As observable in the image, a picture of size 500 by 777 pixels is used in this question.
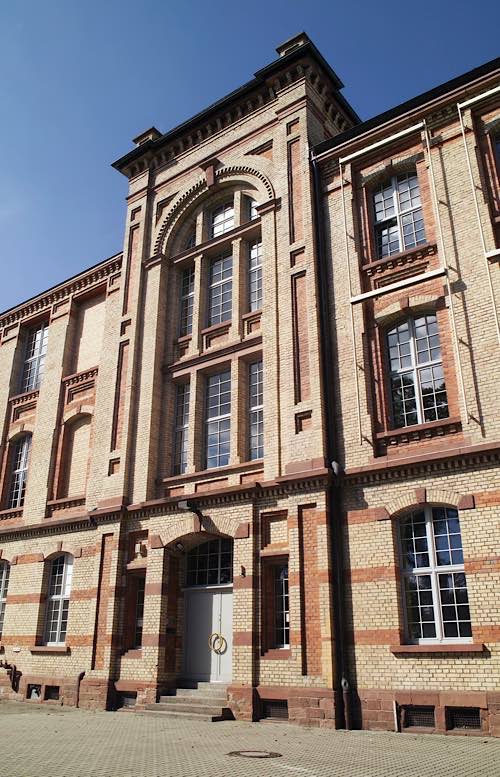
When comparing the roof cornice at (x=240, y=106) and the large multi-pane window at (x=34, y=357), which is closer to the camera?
the roof cornice at (x=240, y=106)

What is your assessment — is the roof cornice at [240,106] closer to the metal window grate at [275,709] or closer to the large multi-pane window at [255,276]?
the large multi-pane window at [255,276]

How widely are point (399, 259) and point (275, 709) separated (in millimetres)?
9680

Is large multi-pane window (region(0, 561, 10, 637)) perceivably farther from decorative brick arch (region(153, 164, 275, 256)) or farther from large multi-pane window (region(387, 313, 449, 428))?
large multi-pane window (region(387, 313, 449, 428))

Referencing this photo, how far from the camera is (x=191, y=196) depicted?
763 inches

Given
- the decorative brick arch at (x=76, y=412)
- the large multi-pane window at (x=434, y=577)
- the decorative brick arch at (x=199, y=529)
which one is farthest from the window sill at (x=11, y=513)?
the large multi-pane window at (x=434, y=577)

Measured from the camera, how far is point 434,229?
14.0m

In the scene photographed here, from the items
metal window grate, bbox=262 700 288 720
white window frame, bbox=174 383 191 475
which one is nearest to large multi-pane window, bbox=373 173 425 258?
white window frame, bbox=174 383 191 475

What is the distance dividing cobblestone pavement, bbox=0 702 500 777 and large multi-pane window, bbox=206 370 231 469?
19.6ft

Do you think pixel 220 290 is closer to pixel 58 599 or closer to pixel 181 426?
pixel 181 426

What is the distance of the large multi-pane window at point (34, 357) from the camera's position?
22.7 m

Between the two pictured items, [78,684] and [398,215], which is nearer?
[398,215]

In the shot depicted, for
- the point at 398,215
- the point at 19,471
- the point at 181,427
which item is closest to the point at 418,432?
the point at 398,215

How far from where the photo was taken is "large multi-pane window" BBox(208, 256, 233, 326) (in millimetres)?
17641

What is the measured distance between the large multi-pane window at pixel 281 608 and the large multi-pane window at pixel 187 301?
7472 mm
